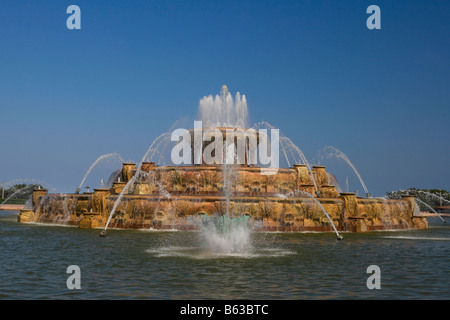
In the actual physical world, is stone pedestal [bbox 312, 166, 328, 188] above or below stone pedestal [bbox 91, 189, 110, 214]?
above

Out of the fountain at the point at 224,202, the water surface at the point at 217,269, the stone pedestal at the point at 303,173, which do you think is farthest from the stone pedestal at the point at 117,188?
the stone pedestal at the point at 303,173

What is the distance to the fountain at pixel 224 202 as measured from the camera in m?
23.2

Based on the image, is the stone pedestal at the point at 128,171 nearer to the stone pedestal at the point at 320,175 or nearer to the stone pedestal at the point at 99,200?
the stone pedestal at the point at 99,200

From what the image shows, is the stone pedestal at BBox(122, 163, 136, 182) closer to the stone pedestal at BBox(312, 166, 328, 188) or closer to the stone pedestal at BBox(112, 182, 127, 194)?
the stone pedestal at BBox(112, 182, 127, 194)

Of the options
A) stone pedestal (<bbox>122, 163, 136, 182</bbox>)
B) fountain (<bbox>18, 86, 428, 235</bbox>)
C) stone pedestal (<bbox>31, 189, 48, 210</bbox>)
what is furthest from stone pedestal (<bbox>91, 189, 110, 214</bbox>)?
stone pedestal (<bbox>31, 189, 48, 210</bbox>)

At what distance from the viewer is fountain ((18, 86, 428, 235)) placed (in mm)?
23188

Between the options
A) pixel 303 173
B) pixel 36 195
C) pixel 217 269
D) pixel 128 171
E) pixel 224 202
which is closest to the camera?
pixel 217 269

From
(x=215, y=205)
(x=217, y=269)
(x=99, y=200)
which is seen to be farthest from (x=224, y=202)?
(x=217, y=269)

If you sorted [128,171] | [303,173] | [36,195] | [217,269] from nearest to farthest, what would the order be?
[217,269]
[36,195]
[128,171]
[303,173]

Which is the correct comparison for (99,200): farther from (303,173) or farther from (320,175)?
(320,175)

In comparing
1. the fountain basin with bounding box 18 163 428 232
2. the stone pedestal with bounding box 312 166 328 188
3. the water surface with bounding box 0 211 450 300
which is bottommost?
the water surface with bounding box 0 211 450 300

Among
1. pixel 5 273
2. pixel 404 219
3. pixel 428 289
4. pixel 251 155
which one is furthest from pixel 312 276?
pixel 251 155

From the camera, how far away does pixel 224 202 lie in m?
23.1
